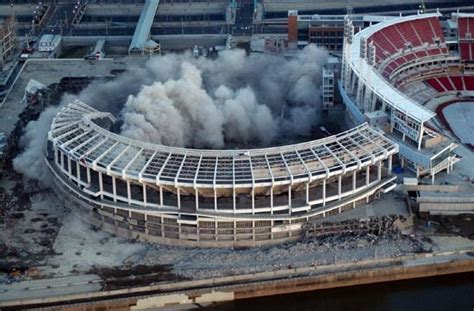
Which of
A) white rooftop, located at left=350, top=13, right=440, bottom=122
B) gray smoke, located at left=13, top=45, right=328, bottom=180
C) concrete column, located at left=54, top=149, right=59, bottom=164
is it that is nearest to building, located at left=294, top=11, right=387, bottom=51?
gray smoke, located at left=13, top=45, right=328, bottom=180

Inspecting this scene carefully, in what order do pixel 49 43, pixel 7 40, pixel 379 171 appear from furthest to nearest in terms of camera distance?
1. pixel 49 43
2. pixel 7 40
3. pixel 379 171

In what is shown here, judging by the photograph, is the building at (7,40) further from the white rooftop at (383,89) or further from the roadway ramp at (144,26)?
the white rooftop at (383,89)

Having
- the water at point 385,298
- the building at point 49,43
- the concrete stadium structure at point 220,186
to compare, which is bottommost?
the water at point 385,298

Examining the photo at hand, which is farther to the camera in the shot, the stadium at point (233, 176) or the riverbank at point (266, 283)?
the stadium at point (233, 176)

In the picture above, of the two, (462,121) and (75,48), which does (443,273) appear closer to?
(462,121)

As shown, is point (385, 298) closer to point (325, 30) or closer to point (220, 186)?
point (220, 186)

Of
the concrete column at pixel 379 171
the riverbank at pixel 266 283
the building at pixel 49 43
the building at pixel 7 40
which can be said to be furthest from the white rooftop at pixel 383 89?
the building at pixel 7 40

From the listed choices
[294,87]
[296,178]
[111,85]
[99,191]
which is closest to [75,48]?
[111,85]

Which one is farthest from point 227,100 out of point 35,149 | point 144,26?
point 144,26
